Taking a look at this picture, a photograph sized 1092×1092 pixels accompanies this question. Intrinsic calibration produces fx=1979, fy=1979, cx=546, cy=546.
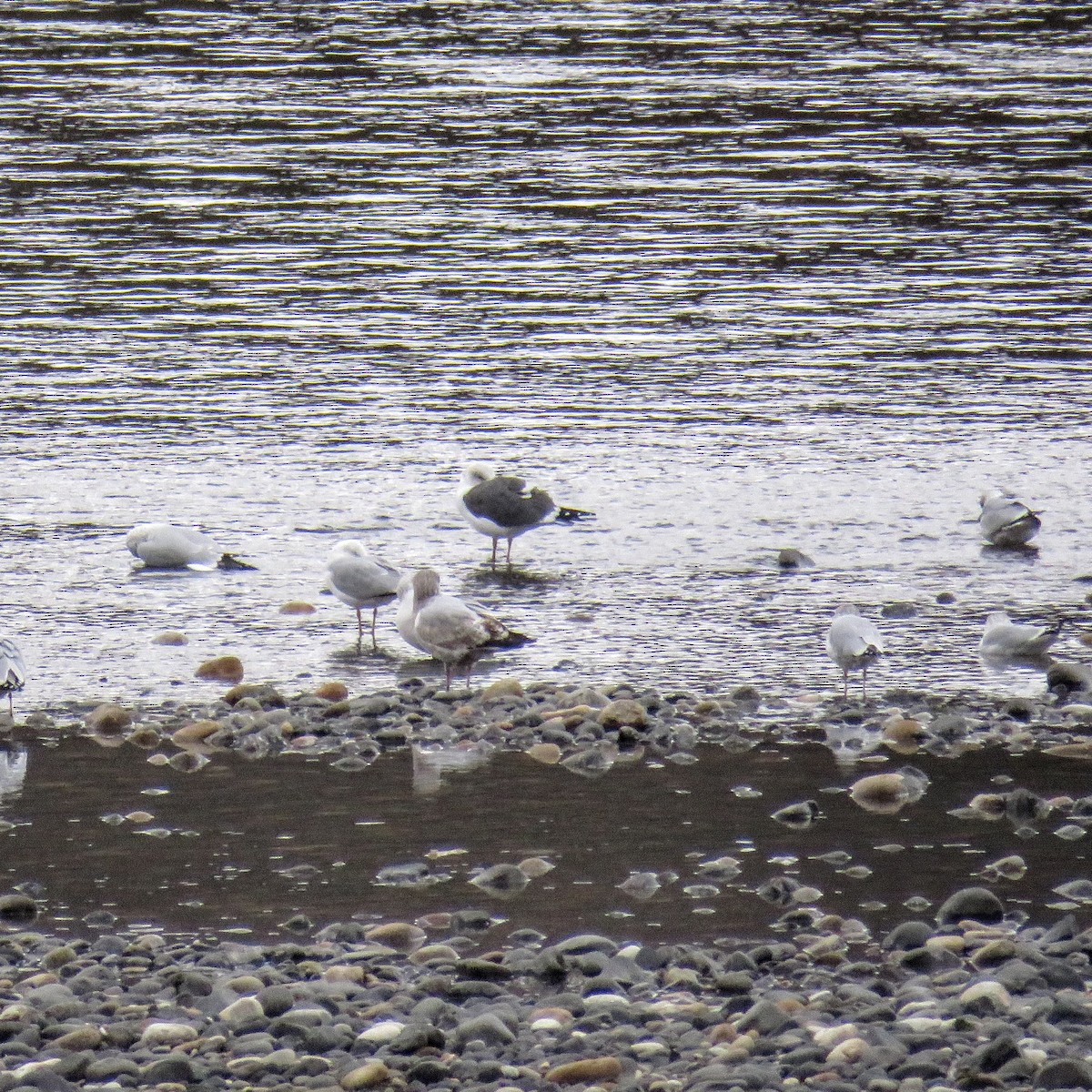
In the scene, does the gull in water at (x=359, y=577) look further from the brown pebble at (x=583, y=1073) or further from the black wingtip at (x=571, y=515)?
the brown pebble at (x=583, y=1073)

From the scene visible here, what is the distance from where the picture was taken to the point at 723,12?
4666 centimetres

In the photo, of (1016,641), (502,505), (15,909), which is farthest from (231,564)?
(15,909)

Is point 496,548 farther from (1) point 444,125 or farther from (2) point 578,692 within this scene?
(1) point 444,125

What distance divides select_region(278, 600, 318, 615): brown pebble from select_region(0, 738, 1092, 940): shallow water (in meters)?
2.82

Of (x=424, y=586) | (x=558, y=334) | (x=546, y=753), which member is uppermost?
(x=424, y=586)

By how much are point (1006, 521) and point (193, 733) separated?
648cm

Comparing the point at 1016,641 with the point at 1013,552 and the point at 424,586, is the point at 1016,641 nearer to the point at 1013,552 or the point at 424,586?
the point at 1013,552

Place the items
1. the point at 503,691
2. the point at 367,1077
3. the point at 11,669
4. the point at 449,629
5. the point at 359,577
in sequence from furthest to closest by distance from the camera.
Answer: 1. the point at 359,577
2. the point at 449,629
3. the point at 503,691
4. the point at 11,669
5. the point at 367,1077

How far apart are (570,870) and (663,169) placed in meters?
22.4

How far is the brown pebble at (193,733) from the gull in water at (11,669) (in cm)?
103

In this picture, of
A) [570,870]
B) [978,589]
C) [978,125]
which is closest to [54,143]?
[978,125]

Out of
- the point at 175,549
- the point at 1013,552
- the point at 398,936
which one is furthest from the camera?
the point at 1013,552

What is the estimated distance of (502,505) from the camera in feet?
45.7

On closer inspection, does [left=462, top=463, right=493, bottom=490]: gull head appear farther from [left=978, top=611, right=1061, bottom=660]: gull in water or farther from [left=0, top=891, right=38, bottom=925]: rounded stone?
[left=0, top=891, right=38, bottom=925]: rounded stone
